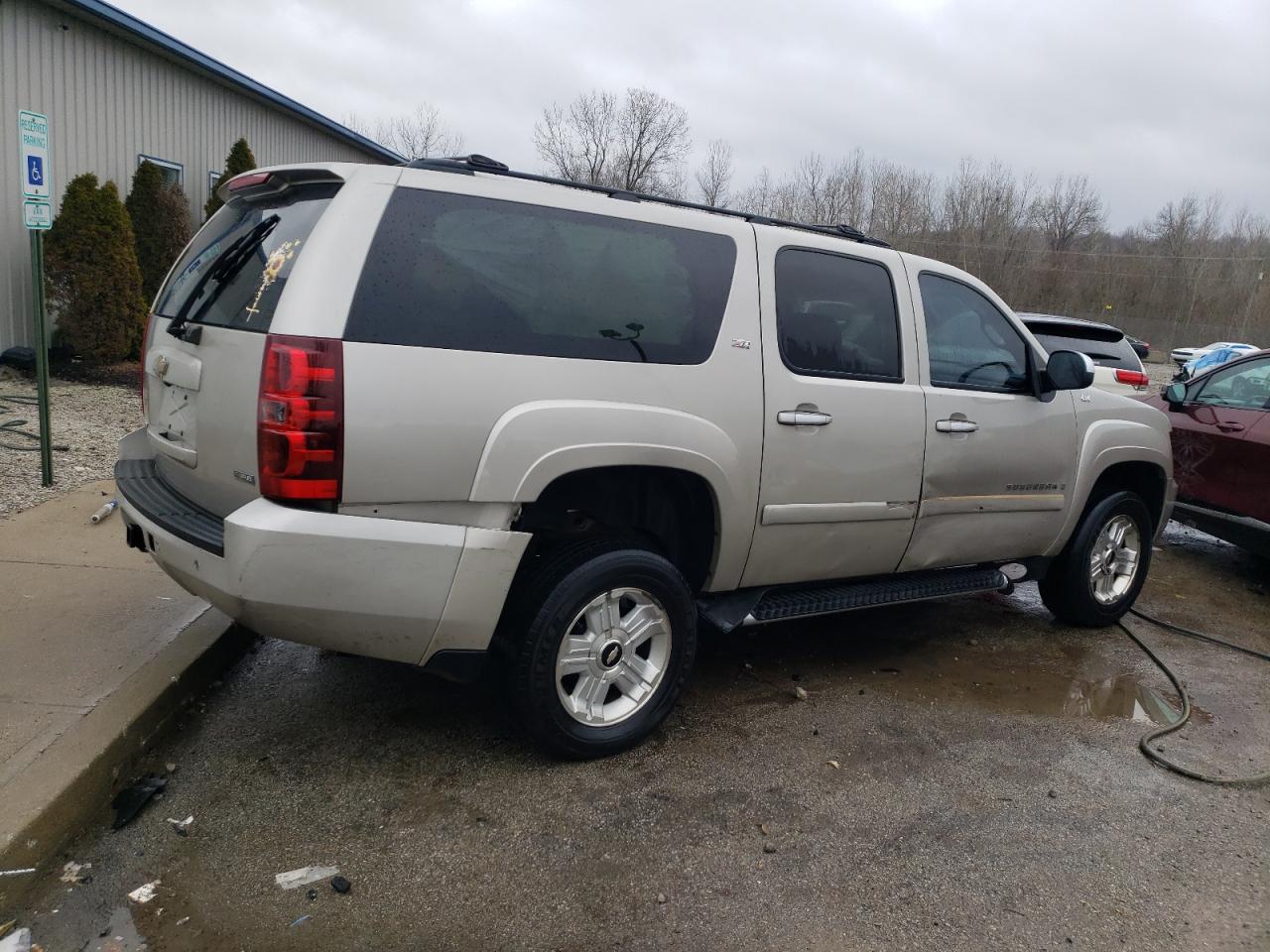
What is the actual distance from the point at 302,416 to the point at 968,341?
10.7ft

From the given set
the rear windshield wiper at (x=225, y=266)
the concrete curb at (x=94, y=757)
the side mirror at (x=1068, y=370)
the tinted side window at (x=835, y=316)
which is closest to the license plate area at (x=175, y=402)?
the rear windshield wiper at (x=225, y=266)

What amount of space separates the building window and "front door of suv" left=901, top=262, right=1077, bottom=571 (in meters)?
11.7

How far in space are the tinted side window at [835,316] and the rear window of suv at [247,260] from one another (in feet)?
5.99

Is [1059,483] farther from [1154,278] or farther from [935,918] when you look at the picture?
[1154,278]

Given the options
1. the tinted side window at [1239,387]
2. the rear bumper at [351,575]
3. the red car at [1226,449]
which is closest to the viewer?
the rear bumper at [351,575]

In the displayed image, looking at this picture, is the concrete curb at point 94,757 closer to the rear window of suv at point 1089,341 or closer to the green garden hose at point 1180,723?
the green garden hose at point 1180,723

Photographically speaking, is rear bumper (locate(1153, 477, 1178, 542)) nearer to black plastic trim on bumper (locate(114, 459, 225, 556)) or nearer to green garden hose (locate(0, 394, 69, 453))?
black plastic trim on bumper (locate(114, 459, 225, 556))

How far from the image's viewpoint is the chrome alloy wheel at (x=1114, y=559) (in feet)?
17.8

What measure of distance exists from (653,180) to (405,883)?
4224 cm

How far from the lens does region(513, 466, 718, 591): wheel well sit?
349 centimetres

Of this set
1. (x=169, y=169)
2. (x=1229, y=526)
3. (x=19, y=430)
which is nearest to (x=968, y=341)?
(x=1229, y=526)

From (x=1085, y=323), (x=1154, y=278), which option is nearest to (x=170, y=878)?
(x=1085, y=323)

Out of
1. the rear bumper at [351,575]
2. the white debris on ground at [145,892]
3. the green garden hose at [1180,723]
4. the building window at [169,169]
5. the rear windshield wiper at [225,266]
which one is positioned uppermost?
the building window at [169,169]

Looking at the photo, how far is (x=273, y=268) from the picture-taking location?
3.10 meters
